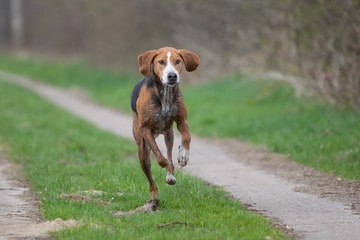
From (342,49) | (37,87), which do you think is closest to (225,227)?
(342,49)

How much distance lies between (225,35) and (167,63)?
16.3m

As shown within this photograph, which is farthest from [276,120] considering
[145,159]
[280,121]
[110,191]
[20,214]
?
[20,214]

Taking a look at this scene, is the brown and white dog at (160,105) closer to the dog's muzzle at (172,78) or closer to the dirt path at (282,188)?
the dog's muzzle at (172,78)

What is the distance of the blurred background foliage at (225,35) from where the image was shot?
1598 cm

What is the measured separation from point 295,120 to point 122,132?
156 inches

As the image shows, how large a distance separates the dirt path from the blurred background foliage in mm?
2732

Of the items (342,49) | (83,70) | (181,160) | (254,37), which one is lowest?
(181,160)

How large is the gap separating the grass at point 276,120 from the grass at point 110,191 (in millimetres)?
2300

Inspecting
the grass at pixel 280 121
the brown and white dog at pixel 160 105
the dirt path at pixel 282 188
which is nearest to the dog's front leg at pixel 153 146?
the brown and white dog at pixel 160 105

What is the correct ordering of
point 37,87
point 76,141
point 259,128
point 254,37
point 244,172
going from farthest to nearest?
point 37,87 < point 254,37 < point 259,128 < point 76,141 < point 244,172

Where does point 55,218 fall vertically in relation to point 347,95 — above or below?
below

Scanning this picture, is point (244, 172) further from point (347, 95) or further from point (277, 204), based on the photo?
point (347, 95)

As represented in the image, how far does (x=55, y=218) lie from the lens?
8281mm

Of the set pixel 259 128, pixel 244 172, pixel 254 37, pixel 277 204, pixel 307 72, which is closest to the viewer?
pixel 277 204
